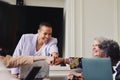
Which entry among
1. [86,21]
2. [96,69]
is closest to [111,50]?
[96,69]

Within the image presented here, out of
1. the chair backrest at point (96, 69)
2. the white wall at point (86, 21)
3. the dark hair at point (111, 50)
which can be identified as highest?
the white wall at point (86, 21)

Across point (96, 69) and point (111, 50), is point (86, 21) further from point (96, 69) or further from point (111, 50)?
point (96, 69)

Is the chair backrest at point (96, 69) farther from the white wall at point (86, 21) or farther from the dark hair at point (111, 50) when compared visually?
the white wall at point (86, 21)

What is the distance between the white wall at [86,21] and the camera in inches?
153

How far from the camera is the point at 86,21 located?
3961 mm

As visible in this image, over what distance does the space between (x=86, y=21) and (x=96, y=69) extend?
1.88 m

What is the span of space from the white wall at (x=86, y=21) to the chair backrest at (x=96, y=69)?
66.8 inches

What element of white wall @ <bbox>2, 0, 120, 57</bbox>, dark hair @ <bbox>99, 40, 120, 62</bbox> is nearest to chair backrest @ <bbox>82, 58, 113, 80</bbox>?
dark hair @ <bbox>99, 40, 120, 62</bbox>

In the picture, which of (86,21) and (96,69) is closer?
(96,69)

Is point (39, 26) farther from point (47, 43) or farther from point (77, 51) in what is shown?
point (77, 51)

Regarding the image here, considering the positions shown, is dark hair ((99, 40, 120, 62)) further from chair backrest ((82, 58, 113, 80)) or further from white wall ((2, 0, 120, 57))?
white wall ((2, 0, 120, 57))

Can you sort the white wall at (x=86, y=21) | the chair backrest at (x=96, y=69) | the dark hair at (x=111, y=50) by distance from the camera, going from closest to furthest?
1. the chair backrest at (x=96, y=69)
2. the dark hair at (x=111, y=50)
3. the white wall at (x=86, y=21)

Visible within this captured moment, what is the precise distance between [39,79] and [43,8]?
2465mm

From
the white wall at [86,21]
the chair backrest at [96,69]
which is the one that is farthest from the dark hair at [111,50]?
the white wall at [86,21]
